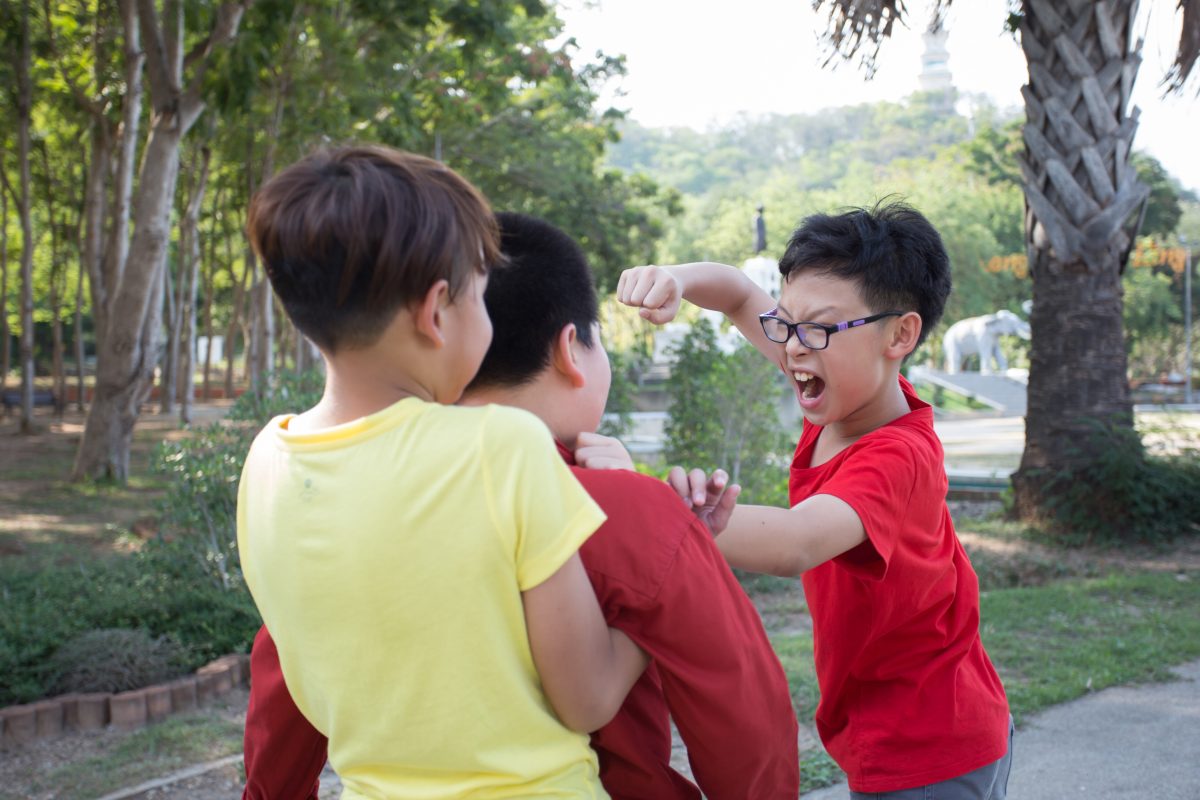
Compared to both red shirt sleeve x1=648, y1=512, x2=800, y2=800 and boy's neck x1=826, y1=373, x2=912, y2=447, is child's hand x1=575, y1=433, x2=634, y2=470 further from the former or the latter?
boy's neck x1=826, y1=373, x2=912, y2=447

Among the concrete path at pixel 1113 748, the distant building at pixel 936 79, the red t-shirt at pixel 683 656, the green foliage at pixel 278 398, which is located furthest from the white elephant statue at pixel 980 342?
the distant building at pixel 936 79

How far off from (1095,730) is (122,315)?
11.0m

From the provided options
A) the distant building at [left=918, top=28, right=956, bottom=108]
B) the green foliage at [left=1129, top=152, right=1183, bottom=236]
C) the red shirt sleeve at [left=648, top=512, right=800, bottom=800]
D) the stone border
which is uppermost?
the distant building at [left=918, top=28, right=956, bottom=108]

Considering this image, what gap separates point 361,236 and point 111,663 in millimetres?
4434

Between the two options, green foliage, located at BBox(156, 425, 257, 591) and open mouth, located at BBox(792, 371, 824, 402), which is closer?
open mouth, located at BBox(792, 371, 824, 402)

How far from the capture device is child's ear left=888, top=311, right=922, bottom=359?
2213mm

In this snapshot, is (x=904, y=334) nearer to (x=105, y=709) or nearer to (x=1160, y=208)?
(x=105, y=709)

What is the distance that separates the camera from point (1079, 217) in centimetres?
890

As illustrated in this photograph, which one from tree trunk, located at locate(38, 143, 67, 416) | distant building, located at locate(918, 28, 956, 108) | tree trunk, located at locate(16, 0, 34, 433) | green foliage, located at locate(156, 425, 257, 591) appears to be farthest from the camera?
distant building, located at locate(918, 28, 956, 108)

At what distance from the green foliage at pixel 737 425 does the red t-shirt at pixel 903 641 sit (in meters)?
6.73

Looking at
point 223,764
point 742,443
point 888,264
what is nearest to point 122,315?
point 742,443

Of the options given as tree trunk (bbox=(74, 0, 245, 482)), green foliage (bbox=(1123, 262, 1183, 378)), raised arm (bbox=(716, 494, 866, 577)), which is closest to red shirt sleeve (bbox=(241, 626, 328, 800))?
raised arm (bbox=(716, 494, 866, 577))

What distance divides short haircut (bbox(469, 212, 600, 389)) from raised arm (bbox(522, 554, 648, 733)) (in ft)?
1.23

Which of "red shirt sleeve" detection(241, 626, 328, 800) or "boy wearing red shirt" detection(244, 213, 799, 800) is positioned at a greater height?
"boy wearing red shirt" detection(244, 213, 799, 800)
